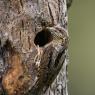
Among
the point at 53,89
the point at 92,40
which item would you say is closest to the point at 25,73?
the point at 53,89

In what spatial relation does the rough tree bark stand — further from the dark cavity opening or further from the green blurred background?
the green blurred background

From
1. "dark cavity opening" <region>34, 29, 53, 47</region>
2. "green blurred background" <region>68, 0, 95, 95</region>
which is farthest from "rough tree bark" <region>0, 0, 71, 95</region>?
"green blurred background" <region>68, 0, 95, 95</region>

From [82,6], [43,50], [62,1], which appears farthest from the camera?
[82,6]

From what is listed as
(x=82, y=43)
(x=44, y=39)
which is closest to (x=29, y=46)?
(x=44, y=39)

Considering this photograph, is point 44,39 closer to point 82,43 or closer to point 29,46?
point 29,46

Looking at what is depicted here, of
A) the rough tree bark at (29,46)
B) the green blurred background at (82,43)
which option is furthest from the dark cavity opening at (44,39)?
the green blurred background at (82,43)

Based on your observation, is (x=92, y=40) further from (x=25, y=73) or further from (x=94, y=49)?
(x=25, y=73)
